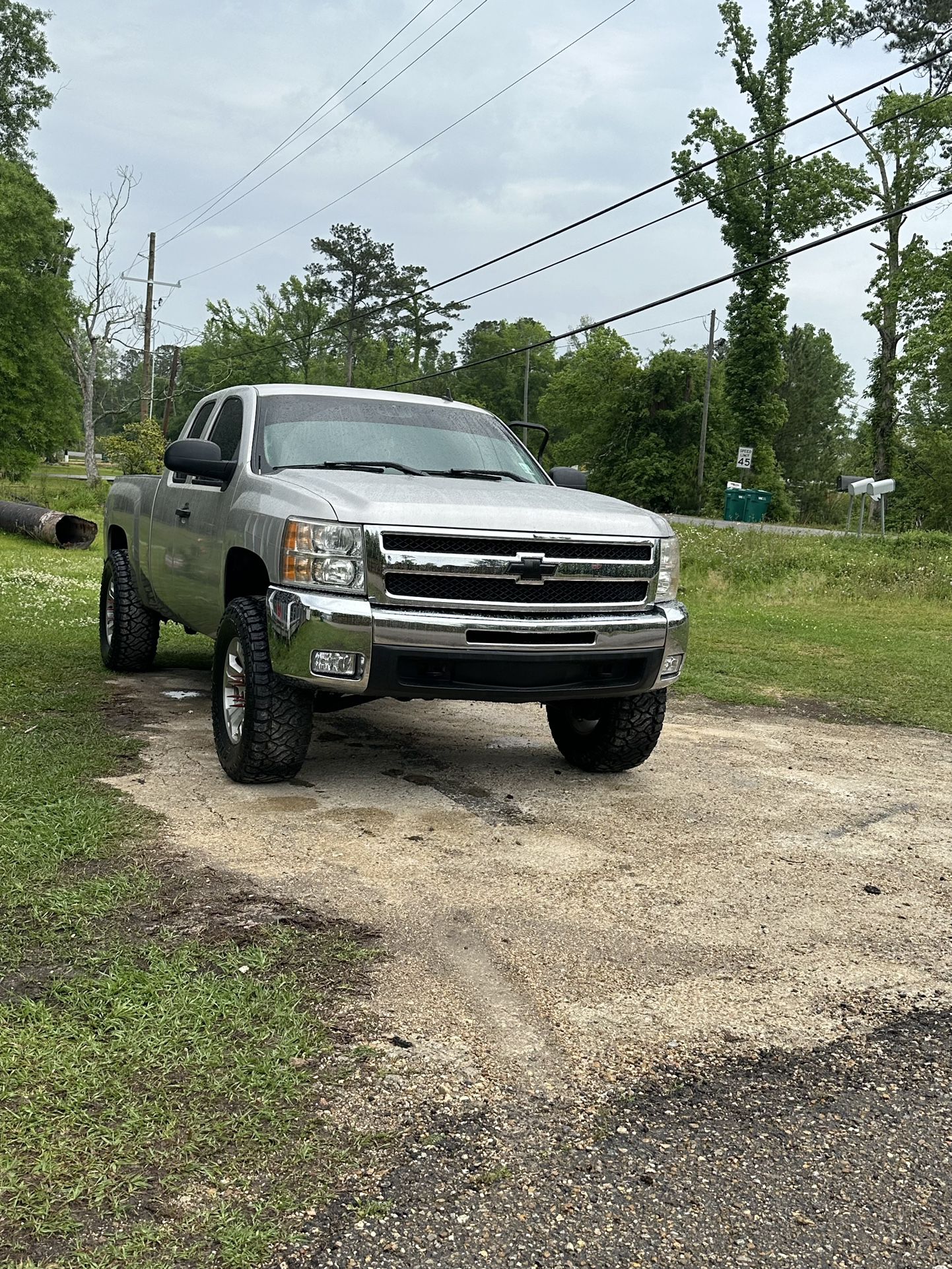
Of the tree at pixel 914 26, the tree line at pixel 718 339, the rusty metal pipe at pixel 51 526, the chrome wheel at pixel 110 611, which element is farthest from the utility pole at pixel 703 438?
the chrome wheel at pixel 110 611

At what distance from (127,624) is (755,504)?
4178 centimetres

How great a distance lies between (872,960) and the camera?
149 inches

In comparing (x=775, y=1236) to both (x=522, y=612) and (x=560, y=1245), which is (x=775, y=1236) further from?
(x=522, y=612)

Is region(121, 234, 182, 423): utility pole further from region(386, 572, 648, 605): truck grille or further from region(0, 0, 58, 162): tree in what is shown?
region(386, 572, 648, 605): truck grille

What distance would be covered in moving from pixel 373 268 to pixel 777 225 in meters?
31.7

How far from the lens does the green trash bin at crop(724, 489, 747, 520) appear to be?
156 ft

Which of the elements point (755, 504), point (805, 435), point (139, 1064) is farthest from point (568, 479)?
point (805, 435)

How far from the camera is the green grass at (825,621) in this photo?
951cm

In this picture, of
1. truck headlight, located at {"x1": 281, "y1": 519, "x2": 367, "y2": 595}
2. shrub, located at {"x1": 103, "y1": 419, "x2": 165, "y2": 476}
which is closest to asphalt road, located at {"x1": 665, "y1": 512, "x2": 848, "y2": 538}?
shrub, located at {"x1": 103, "y1": 419, "x2": 165, "y2": 476}

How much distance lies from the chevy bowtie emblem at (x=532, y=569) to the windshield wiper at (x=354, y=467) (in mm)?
1017

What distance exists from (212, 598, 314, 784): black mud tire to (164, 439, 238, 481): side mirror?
89 centimetres

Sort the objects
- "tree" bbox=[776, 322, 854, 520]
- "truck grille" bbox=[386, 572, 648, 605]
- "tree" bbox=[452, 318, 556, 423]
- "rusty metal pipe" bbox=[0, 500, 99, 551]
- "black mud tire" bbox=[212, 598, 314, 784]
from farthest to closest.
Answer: "tree" bbox=[452, 318, 556, 423] < "tree" bbox=[776, 322, 854, 520] < "rusty metal pipe" bbox=[0, 500, 99, 551] < "black mud tire" bbox=[212, 598, 314, 784] < "truck grille" bbox=[386, 572, 648, 605]

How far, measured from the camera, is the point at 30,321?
138ft

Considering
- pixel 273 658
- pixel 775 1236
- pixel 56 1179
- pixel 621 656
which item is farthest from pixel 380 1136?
pixel 621 656
